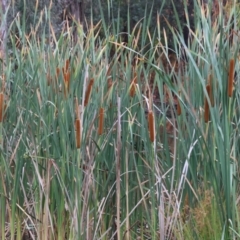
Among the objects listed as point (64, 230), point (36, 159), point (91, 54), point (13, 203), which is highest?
point (91, 54)

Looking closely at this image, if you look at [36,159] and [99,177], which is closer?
[36,159]

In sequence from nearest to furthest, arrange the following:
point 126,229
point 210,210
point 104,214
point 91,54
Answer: point 210,210 < point 126,229 < point 104,214 < point 91,54

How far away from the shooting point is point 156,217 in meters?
2.34

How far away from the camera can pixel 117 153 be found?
2055mm

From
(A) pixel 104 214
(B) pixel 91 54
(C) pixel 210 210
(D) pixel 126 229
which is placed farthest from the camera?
(B) pixel 91 54

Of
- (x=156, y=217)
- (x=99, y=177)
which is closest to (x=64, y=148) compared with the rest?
(x=99, y=177)

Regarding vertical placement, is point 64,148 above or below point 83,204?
above

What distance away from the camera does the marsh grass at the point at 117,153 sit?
2025 millimetres

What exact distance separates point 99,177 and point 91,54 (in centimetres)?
63

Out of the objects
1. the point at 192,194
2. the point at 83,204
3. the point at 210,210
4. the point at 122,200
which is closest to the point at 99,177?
the point at 122,200

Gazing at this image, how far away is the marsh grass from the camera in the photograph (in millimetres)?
2025

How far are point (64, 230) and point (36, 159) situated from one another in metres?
0.35

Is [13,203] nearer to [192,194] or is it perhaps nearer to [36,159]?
[36,159]

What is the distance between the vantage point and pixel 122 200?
244 centimetres
